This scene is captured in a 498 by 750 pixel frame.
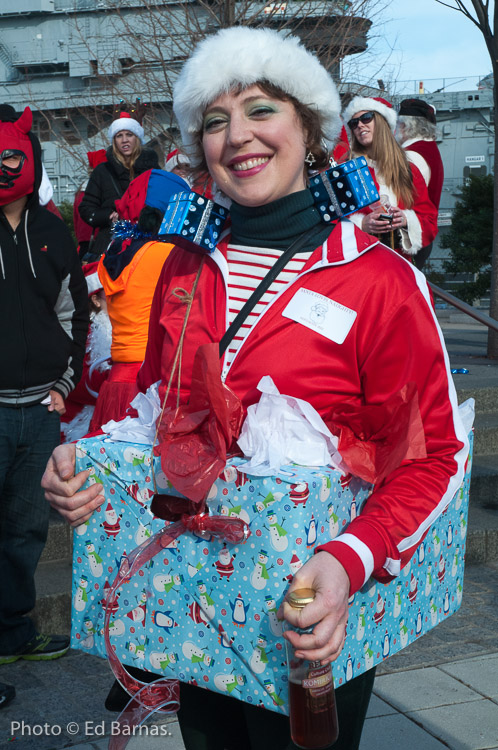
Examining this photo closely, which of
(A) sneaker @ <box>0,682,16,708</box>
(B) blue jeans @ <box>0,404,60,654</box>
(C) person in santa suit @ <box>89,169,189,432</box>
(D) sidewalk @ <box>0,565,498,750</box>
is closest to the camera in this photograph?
(D) sidewalk @ <box>0,565,498,750</box>

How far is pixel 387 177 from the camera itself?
19.8 feet

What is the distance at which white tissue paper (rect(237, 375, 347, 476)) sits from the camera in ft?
5.32

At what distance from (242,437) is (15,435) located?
8.22 feet

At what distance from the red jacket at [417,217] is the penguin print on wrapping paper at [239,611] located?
4.55 m

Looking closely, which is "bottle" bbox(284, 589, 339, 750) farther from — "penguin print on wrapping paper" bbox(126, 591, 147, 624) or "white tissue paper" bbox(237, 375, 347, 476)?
"penguin print on wrapping paper" bbox(126, 591, 147, 624)

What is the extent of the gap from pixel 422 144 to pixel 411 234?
1.09 meters

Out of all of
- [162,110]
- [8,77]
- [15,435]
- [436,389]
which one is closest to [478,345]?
[162,110]

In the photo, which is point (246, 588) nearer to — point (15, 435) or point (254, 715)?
point (254, 715)

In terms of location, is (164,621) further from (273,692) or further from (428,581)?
(428,581)

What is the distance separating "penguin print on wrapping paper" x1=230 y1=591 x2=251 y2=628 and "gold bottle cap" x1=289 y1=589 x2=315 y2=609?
0.18m

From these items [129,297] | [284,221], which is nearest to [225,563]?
[284,221]

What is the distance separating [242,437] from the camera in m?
1.69

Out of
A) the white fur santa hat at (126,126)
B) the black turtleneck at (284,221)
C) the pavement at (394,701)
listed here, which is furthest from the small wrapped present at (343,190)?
the white fur santa hat at (126,126)

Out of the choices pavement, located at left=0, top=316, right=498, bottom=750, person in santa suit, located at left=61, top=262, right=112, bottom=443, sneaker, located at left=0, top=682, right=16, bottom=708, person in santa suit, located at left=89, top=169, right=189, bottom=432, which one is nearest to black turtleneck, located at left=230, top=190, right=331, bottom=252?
→ pavement, located at left=0, top=316, right=498, bottom=750
